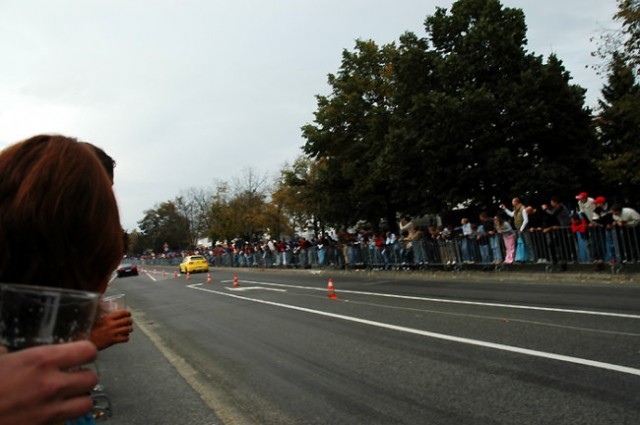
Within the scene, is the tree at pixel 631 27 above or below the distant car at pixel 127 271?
above

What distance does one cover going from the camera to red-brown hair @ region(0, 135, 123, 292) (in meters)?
1.03

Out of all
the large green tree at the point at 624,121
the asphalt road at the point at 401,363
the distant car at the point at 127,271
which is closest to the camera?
the asphalt road at the point at 401,363

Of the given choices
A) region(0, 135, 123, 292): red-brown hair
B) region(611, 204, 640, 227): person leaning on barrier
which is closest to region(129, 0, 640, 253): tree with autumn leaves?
region(611, 204, 640, 227): person leaning on barrier

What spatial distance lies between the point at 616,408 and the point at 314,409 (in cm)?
233

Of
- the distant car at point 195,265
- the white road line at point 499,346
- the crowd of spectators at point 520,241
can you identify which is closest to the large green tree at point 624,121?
the crowd of spectators at point 520,241

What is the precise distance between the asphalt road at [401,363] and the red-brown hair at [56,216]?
3445 millimetres

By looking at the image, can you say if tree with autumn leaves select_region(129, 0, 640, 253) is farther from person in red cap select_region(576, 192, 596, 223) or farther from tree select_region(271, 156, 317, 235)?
person in red cap select_region(576, 192, 596, 223)

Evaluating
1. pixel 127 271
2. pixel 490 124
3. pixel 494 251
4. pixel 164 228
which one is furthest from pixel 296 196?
pixel 164 228

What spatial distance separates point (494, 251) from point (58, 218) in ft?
50.2

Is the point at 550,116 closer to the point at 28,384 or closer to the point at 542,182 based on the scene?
the point at 542,182

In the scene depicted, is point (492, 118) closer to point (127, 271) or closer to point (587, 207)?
point (587, 207)

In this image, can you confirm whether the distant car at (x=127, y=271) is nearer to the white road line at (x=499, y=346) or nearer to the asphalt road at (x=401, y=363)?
the asphalt road at (x=401, y=363)

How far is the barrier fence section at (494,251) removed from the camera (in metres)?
12.1

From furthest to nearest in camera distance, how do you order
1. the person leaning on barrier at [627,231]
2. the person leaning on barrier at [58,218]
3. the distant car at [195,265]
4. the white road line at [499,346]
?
the distant car at [195,265], the person leaning on barrier at [627,231], the white road line at [499,346], the person leaning on barrier at [58,218]
